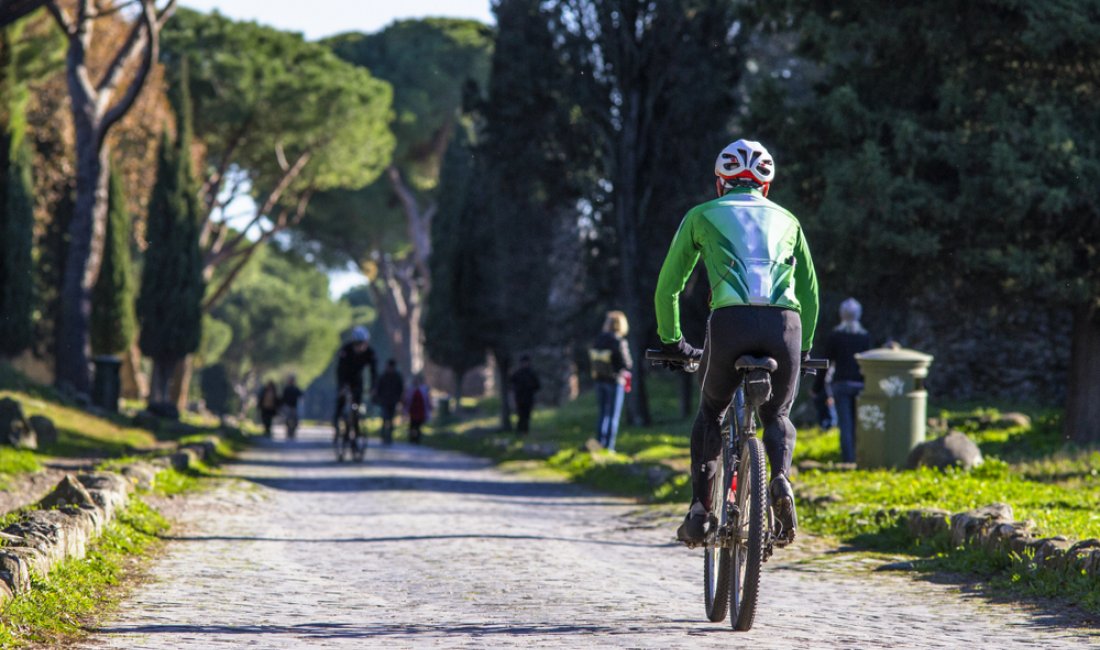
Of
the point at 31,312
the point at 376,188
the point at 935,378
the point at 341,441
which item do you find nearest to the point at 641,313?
the point at 935,378

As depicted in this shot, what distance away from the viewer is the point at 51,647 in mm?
5387

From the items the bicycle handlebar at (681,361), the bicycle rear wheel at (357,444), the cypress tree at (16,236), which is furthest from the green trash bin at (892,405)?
the cypress tree at (16,236)

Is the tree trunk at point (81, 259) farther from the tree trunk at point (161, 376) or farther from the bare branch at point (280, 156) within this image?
the bare branch at point (280, 156)

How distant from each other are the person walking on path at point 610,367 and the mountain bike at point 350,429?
399 centimetres

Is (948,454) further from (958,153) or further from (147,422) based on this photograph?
(147,422)

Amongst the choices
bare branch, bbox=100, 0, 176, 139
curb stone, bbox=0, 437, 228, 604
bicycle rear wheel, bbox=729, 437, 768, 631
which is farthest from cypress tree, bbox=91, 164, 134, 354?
bicycle rear wheel, bbox=729, 437, 768, 631

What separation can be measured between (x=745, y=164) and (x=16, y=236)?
24734 mm

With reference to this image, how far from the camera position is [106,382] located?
28562 millimetres

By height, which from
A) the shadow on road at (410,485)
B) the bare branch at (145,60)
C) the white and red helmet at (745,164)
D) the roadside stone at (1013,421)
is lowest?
the shadow on road at (410,485)

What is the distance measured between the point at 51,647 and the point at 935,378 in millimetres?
21095

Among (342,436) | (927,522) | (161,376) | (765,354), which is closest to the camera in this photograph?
(765,354)

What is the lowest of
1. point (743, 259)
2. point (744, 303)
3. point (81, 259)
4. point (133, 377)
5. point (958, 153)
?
point (133, 377)

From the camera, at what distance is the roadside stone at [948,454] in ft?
43.7

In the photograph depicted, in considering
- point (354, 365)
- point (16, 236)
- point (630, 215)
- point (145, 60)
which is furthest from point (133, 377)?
point (354, 365)
